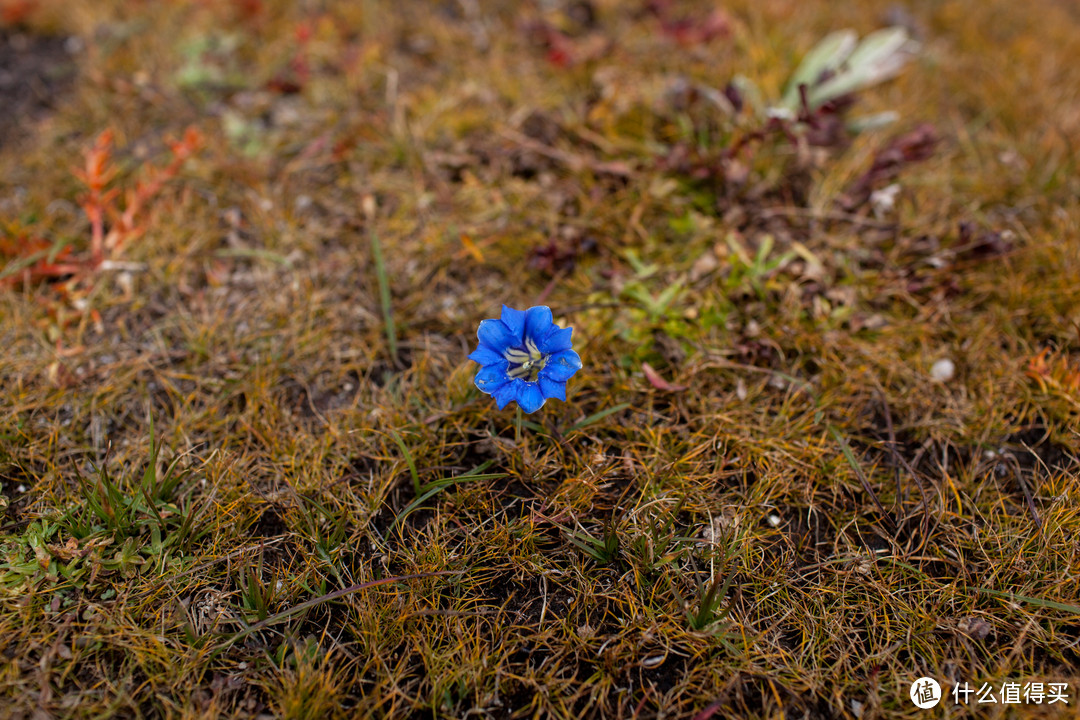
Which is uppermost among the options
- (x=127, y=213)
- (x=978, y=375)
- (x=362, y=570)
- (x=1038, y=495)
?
(x=127, y=213)

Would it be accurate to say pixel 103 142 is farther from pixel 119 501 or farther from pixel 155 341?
pixel 119 501

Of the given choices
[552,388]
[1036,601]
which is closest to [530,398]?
[552,388]

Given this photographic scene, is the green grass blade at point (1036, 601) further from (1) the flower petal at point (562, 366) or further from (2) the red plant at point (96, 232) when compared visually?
(2) the red plant at point (96, 232)

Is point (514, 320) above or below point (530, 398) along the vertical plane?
above

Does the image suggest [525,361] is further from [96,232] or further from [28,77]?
[28,77]

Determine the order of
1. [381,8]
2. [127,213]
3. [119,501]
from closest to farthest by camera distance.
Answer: [119,501], [127,213], [381,8]

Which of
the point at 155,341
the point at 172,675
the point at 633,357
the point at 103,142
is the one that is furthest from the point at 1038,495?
the point at 103,142

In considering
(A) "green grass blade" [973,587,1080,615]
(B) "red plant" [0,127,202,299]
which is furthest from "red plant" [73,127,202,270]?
(A) "green grass blade" [973,587,1080,615]

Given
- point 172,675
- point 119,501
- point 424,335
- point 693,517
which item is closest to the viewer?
point 172,675
